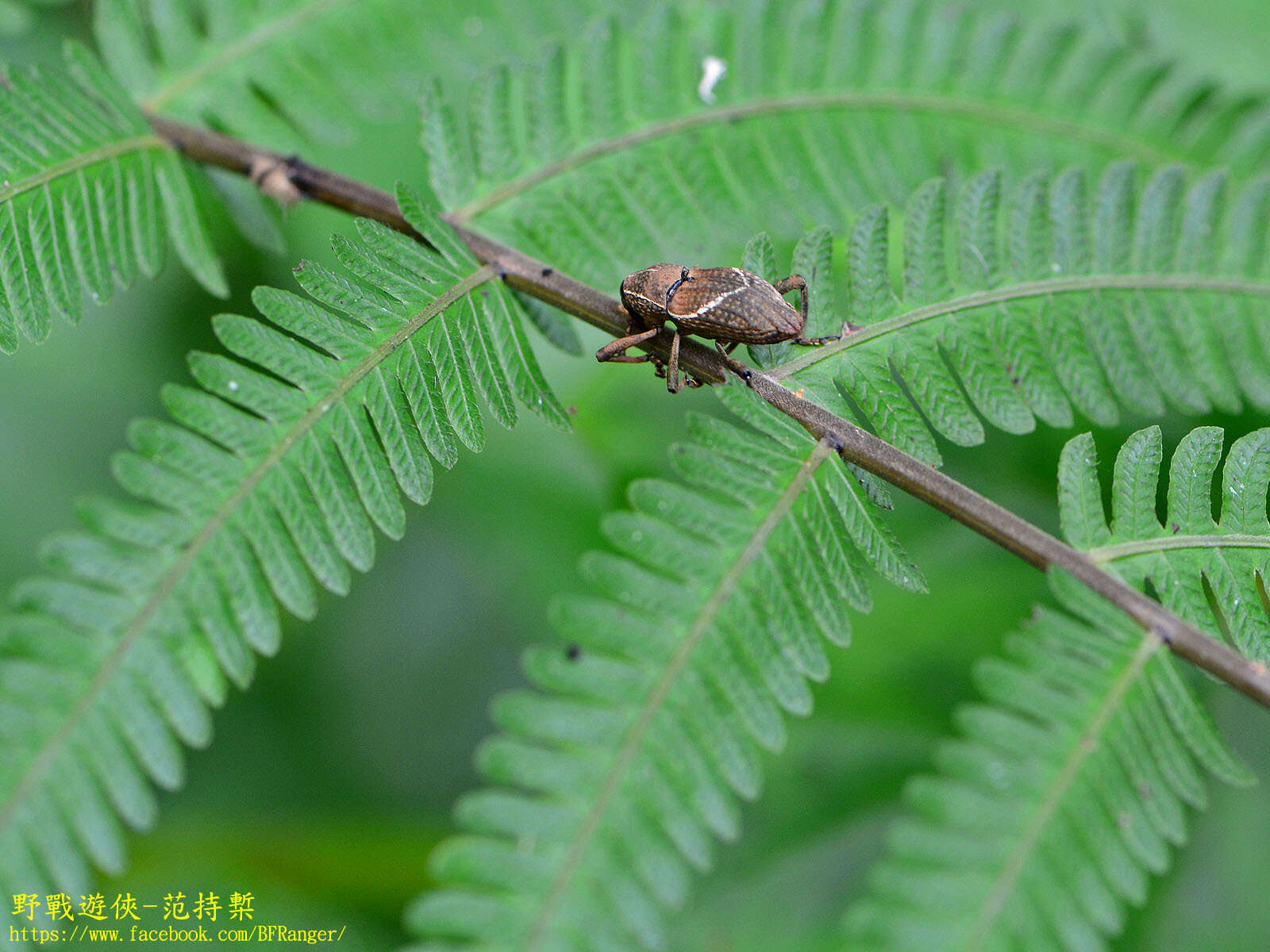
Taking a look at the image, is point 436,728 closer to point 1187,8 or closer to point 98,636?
point 98,636

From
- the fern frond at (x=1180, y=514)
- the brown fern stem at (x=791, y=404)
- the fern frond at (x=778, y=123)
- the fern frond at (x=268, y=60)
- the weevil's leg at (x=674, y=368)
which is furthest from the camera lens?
the fern frond at (x=268, y=60)

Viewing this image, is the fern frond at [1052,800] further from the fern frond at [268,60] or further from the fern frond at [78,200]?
the fern frond at [268,60]

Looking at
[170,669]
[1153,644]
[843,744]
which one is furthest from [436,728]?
[1153,644]

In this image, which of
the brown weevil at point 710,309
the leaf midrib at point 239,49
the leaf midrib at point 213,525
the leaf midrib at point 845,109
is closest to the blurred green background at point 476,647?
the leaf midrib at point 239,49

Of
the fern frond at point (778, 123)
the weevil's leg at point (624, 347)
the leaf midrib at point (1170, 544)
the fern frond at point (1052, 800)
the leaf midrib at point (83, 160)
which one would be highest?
the fern frond at point (778, 123)

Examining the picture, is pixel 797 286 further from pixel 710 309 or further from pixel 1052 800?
pixel 1052 800

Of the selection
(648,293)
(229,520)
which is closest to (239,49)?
(648,293)
